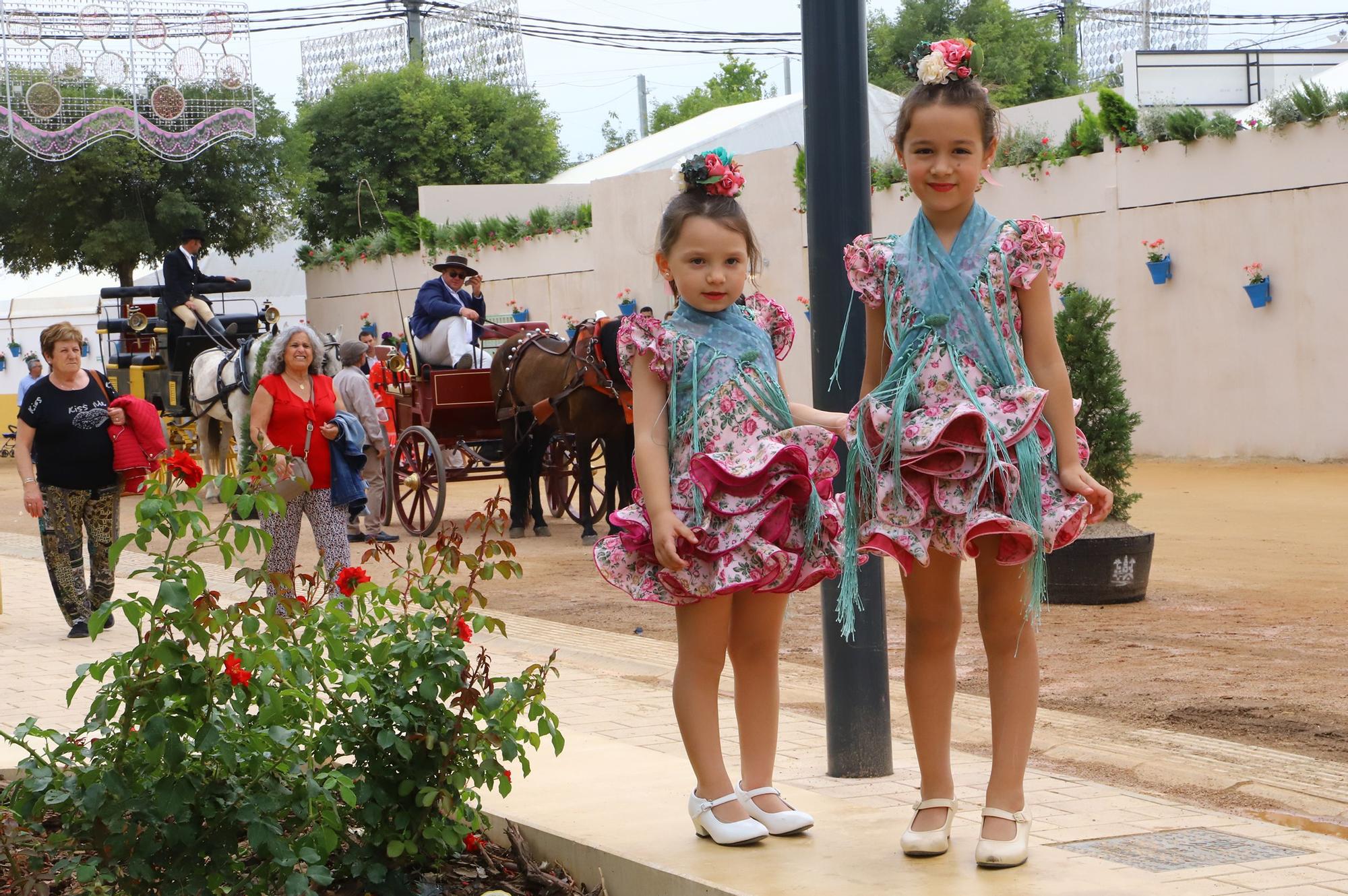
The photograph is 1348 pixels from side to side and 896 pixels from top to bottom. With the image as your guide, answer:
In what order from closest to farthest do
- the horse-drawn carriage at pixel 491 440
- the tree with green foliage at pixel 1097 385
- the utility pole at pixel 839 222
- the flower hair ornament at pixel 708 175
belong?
the flower hair ornament at pixel 708 175, the utility pole at pixel 839 222, the tree with green foliage at pixel 1097 385, the horse-drawn carriage at pixel 491 440

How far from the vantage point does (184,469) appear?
3785mm

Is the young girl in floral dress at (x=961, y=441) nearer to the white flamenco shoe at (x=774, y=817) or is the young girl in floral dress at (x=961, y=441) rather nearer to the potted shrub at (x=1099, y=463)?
the white flamenco shoe at (x=774, y=817)

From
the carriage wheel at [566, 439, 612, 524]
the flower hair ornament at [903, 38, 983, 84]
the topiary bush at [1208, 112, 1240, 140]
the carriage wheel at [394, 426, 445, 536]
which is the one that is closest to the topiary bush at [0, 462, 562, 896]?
the flower hair ornament at [903, 38, 983, 84]

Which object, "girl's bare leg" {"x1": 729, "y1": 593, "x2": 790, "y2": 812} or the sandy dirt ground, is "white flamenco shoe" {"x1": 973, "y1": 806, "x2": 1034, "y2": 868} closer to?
"girl's bare leg" {"x1": 729, "y1": 593, "x2": 790, "y2": 812}

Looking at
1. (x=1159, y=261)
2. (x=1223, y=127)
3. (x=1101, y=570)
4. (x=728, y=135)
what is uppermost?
(x=728, y=135)

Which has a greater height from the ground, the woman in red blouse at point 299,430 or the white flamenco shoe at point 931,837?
the woman in red blouse at point 299,430

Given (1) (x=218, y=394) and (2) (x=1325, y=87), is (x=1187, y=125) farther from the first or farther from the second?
(1) (x=218, y=394)

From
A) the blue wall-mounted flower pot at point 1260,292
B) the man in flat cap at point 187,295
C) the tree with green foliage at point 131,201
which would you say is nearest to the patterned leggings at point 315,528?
the man in flat cap at point 187,295

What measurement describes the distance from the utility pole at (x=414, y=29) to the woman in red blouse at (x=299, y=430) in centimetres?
4427

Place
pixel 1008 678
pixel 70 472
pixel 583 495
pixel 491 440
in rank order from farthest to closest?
pixel 491 440 < pixel 583 495 < pixel 70 472 < pixel 1008 678

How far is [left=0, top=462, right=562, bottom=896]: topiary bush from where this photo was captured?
11.2ft

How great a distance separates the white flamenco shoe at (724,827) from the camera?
3.93 m

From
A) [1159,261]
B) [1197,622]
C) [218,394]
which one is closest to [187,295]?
[218,394]

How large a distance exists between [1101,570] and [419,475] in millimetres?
7491
